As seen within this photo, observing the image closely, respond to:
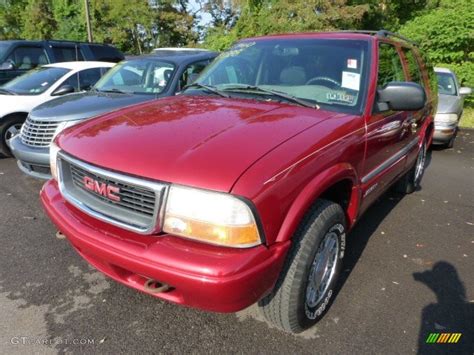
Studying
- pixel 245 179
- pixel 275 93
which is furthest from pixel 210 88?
pixel 245 179

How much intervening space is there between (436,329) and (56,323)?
2.50 meters

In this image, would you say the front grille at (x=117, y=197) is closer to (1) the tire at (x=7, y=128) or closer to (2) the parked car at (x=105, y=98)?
(2) the parked car at (x=105, y=98)

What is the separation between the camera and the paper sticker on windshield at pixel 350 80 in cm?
290

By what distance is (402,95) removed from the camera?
2.84 metres

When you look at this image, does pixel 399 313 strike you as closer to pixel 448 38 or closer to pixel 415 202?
pixel 415 202

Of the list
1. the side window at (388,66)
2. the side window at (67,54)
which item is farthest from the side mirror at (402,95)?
the side window at (67,54)

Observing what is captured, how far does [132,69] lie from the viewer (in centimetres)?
609

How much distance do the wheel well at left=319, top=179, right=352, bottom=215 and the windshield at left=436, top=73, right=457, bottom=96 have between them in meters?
6.87

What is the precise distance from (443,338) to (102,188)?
7.59 ft

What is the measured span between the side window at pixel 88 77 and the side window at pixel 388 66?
5.32 metres

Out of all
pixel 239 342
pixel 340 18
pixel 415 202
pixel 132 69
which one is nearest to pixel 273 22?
pixel 340 18

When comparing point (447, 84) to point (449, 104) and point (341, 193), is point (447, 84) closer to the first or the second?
point (449, 104)

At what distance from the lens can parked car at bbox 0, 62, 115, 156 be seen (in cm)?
601

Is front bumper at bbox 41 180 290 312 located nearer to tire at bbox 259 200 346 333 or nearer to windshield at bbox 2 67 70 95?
tire at bbox 259 200 346 333
